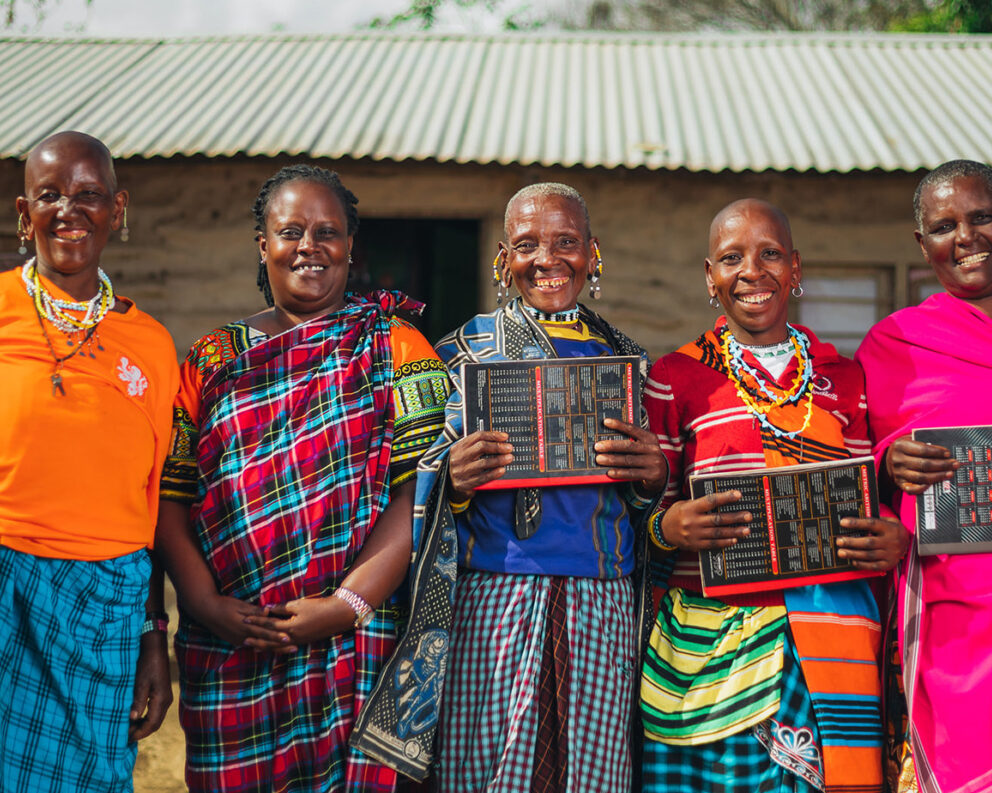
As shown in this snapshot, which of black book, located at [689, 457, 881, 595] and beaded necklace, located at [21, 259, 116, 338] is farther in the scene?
black book, located at [689, 457, 881, 595]

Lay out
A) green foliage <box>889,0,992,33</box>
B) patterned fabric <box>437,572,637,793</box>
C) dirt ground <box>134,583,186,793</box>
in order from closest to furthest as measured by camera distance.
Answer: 1. patterned fabric <box>437,572,637,793</box>
2. dirt ground <box>134,583,186,793</box>
3. green foliage <box>889,0,992,33</box>

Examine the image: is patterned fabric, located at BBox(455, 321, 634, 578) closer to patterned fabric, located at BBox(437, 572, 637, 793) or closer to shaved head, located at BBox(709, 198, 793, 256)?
patterned fabric, located at BBox(437, 572, 637, 793)

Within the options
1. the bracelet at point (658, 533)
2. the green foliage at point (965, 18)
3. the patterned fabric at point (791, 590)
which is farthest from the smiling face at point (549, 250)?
the green foliage at point (965, 18)

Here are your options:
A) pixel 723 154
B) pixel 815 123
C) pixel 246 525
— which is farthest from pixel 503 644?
pixel 815 123

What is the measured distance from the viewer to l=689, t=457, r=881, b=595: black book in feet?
8.96

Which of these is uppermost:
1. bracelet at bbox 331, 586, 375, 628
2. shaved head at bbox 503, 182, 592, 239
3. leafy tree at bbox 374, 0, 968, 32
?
leafy tree at bbox 374, 0, 968, 32

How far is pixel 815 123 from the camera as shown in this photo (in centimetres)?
673

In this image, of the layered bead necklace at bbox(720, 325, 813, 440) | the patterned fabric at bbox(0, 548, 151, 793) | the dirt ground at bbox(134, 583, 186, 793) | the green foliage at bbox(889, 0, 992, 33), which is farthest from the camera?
the green foliage at bbox(889, 0, 992, 33)

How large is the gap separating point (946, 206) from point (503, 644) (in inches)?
78.1

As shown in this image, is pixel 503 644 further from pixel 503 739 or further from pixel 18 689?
Answer: pixel 18 689

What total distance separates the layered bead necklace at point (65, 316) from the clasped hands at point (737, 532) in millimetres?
1761

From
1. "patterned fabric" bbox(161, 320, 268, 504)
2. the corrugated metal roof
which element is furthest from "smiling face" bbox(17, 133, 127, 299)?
the corrugated metal roof

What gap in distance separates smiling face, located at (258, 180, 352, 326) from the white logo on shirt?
1.68ft

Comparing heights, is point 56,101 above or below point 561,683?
above
